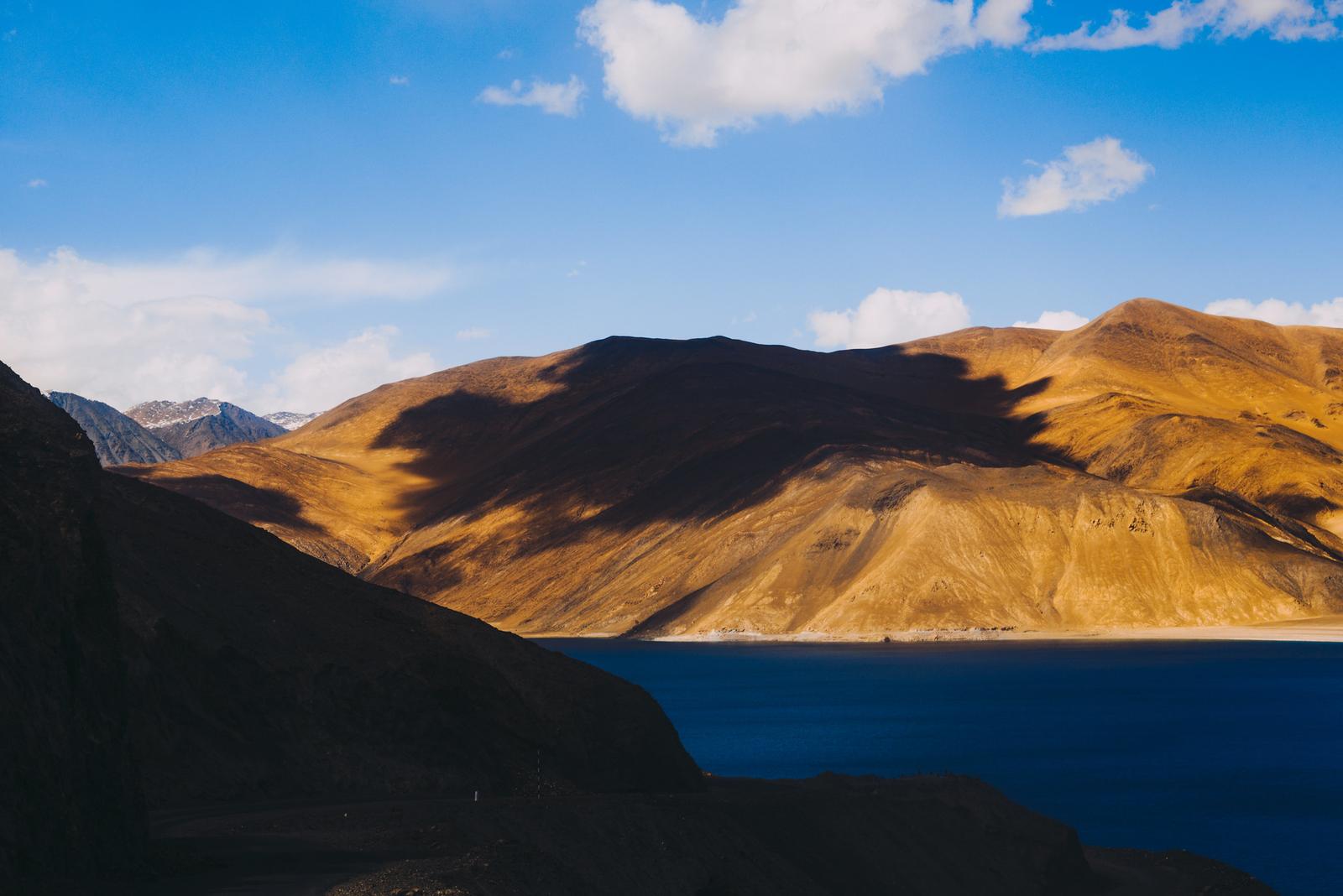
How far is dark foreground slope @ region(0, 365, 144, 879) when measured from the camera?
50.2 ft

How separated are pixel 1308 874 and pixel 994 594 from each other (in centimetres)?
9691

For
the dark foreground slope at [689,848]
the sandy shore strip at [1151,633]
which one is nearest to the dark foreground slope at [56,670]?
the dark foreground slope at [689,848]

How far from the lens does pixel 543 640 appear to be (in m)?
149

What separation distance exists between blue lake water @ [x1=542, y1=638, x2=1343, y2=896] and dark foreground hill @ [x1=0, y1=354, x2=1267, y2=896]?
8487 millimetres

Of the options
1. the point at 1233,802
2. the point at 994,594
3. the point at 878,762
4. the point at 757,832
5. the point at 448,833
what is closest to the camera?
the point at 448,833

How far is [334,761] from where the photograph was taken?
1092 inches

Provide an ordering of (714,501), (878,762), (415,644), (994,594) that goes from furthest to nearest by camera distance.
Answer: (714,501), (994,594), (878,762), (415,644)

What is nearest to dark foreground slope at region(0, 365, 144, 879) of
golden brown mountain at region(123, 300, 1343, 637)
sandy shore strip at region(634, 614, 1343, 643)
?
sandy shore strip at region(634, 614, 1343, 643)

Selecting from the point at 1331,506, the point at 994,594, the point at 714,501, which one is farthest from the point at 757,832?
the point at 1331,506

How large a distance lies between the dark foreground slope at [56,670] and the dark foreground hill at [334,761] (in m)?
0.03

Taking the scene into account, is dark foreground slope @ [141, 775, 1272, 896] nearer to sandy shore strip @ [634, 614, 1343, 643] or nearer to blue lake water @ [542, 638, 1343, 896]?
blue lake water @ [542, 638, 1343, 896]

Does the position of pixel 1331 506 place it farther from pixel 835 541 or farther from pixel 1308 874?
pixel 1308 874

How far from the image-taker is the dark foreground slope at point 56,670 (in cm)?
1530

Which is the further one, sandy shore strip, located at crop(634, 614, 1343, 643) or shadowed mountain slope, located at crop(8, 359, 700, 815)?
sandy shore strip, located at crop(634, 614, 1343, 643)
